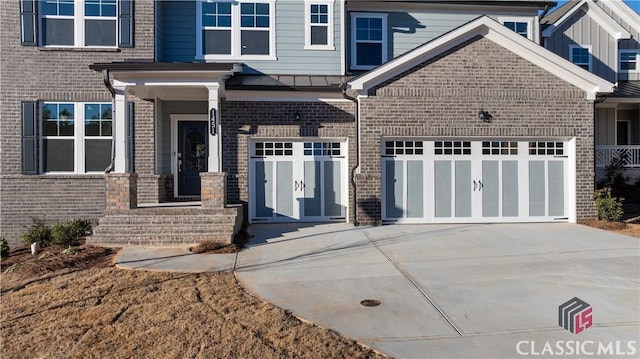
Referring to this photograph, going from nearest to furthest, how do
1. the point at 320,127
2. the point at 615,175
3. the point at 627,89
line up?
the point at 320,127 → the point at 615,175 → the point at 627,89

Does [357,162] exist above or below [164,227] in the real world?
above

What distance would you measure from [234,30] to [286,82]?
91.5 inches

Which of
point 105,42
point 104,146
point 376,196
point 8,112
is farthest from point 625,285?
point 8,112

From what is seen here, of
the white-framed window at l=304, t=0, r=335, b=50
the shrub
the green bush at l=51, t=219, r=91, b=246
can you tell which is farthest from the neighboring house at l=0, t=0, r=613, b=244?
the shrub

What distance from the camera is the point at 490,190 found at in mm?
11492

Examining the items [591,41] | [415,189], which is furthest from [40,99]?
[591,41]

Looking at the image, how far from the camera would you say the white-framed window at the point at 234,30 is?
12.2 meters

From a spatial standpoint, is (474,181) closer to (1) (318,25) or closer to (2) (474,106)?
(2) (474,106)

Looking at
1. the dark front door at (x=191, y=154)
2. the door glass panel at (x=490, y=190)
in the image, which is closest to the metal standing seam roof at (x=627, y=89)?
the door glass panel at (x=490, y=190)

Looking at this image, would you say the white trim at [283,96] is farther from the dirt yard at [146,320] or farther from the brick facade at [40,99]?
the dirt yard at [146,320]

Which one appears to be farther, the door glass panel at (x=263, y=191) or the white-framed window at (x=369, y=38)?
the white-framed window at (x=369, y=38)

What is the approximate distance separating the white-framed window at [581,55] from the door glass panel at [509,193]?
8.13 meters

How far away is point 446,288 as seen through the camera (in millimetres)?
5777

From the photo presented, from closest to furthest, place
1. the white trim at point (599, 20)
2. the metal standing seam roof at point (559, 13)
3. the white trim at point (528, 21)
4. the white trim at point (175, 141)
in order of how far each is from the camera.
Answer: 1. the white trim at point (175, 141)
2. the white trim at point (528, 21)
3. the white trim at point (599, 20)
4. the metal standing seam roof at point (559, 13)
